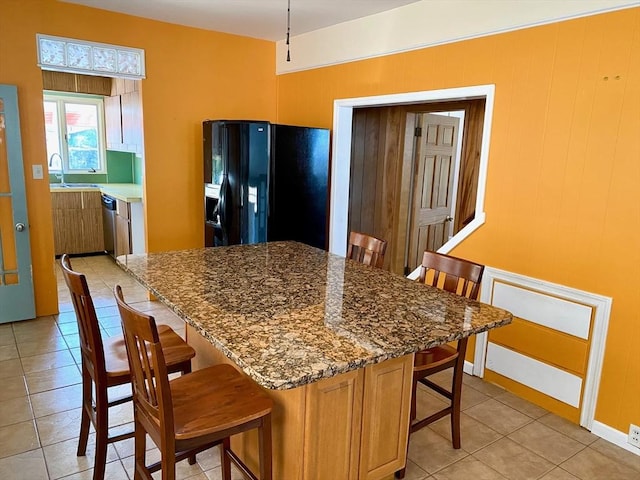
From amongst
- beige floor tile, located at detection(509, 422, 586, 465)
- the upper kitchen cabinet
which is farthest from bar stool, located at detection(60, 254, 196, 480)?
the upper kitchen cabinet

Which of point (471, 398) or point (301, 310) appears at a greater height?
point (301, 310)

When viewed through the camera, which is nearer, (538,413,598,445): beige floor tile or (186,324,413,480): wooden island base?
(186,324,413,480): wooden island base

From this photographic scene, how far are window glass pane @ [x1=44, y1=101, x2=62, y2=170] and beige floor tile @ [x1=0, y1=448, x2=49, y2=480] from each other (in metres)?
4.90

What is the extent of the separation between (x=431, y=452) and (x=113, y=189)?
4943mm

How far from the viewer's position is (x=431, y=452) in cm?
240

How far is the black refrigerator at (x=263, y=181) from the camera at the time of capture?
404cm

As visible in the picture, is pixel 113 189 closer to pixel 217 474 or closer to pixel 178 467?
pixel 178 467

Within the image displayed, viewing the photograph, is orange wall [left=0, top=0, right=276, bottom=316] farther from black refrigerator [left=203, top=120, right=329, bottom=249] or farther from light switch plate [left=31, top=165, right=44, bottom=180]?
black refrigerator [left=203, top=120, right=329, bottom=249]

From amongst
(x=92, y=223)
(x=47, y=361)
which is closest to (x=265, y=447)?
(x=47, y=361)

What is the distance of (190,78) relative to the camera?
4.46 m

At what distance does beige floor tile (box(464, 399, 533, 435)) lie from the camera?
268cm

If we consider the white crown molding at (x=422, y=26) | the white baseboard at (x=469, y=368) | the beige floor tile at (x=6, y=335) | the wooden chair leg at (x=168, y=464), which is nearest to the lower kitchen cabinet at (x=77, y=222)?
the beige floor tile at (x=6, y=335)

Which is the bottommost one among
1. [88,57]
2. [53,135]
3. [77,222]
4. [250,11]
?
[77,222]

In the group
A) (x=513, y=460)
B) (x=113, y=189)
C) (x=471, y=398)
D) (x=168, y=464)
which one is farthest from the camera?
(x=113, y=189)
